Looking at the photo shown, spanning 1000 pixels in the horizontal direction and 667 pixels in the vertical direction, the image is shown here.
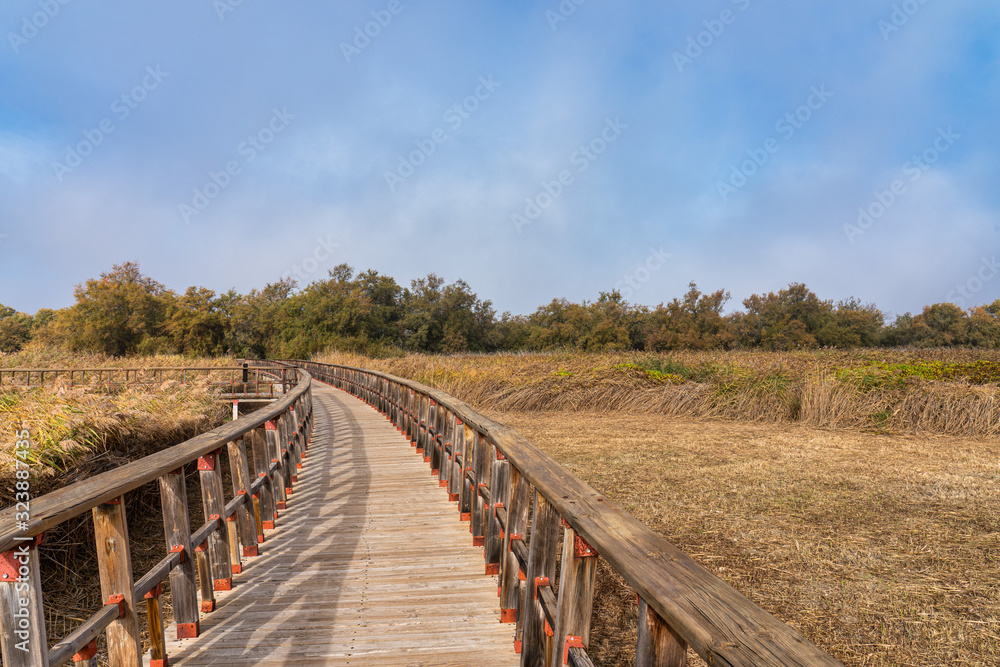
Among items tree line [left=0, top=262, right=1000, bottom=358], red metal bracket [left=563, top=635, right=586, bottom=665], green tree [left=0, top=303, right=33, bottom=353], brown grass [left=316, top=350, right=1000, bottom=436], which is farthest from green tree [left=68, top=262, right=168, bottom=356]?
red metal bracket [left=563, top=635, right=586, bottom=665]

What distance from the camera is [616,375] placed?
548 inches

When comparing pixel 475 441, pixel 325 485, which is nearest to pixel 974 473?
pixel 475 441

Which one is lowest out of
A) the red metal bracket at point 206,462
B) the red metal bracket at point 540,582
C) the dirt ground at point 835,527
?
the dirt ground at point 835,527

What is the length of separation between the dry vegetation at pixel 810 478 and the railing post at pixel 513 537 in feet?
2.04

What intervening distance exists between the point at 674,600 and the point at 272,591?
9.40 feet

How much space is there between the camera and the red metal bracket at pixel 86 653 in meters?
1.91

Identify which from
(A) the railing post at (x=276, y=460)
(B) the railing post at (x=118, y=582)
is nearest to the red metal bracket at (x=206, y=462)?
(B) the railing post at (x=118, y=582)

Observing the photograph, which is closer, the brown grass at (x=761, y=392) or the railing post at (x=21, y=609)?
the railing post at (x=21, y=609)

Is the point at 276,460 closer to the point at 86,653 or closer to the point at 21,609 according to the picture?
the point at 86,653

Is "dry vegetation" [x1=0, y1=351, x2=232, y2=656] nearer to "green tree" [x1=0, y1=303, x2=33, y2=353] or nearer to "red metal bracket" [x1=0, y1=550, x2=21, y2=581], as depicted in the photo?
"red metal bracket" [x1=0, y1=550, x2=21, y2=581]

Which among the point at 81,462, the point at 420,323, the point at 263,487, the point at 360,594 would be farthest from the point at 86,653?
the point at 420,323

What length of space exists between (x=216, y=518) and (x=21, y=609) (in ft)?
5.43

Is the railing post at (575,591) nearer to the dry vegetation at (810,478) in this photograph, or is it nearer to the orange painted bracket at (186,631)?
the dry vegetation at (810,478)

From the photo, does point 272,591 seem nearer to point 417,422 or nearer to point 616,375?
point 417,422
